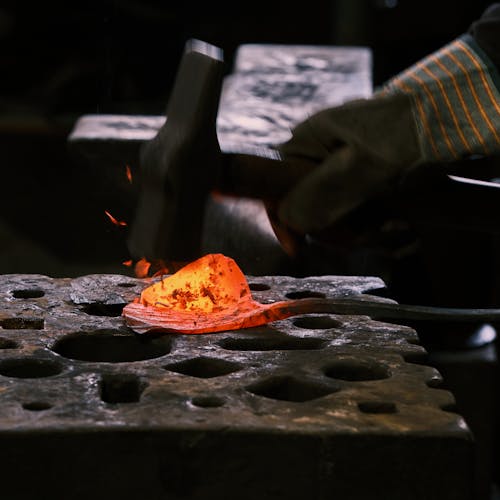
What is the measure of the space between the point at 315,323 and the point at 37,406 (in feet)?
2.90

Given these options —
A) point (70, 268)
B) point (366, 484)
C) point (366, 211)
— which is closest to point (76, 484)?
point (366, 484)

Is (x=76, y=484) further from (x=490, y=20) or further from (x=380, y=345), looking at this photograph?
(x=490, y=20)

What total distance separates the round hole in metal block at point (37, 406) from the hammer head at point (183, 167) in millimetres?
576

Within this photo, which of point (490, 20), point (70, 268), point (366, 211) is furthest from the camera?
point (70, 268)

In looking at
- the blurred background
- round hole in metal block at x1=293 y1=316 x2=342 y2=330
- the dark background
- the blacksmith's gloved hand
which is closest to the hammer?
the blacksmith's gloved hand

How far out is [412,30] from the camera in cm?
926

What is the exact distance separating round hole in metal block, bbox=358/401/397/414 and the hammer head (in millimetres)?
653

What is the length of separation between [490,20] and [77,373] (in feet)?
5.50

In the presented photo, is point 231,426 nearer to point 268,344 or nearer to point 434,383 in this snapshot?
point 434,383

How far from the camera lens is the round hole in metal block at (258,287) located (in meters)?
2.86

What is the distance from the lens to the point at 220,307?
2.62 meters

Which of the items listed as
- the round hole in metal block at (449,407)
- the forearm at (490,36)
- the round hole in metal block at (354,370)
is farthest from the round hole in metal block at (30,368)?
the forearm at (490,36)

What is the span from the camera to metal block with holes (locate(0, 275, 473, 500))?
1.76 meters

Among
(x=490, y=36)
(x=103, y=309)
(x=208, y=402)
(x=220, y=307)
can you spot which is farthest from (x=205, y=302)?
(x=490, y=36)
